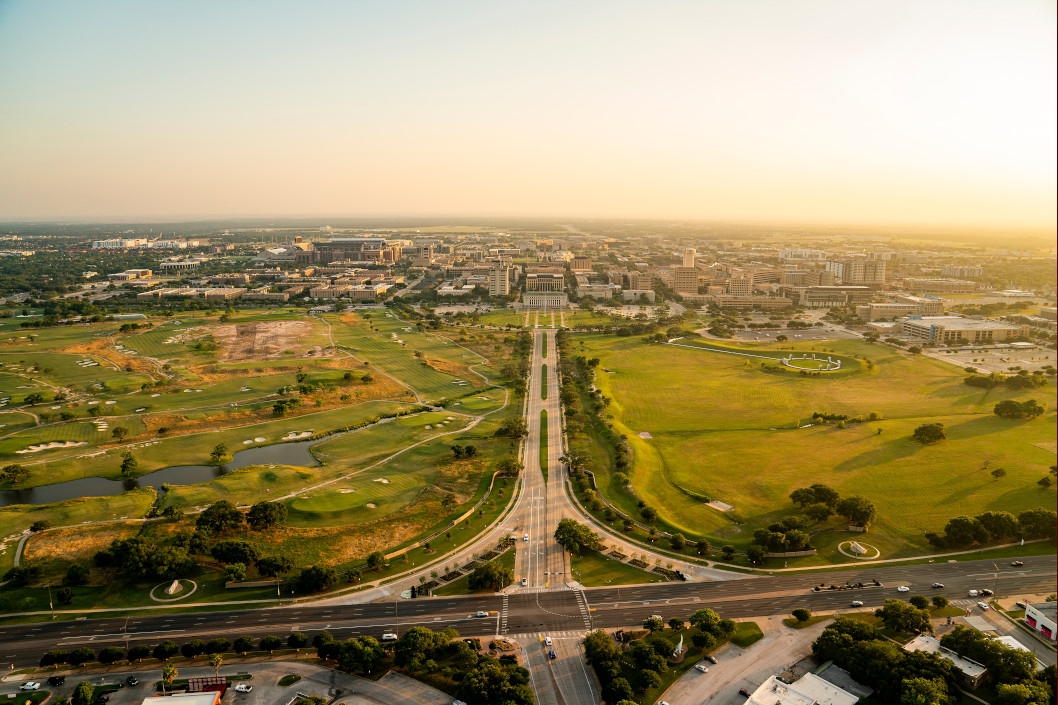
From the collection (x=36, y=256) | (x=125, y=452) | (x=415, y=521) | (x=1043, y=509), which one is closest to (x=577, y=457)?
(x=415, y=521)

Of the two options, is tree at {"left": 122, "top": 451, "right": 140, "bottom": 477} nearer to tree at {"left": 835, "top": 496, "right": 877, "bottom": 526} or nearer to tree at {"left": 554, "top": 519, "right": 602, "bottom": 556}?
tree at {"left": 554, "top": 519, "right": 602, "bottom": 556}

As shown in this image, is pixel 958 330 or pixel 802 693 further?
pixel 958 330

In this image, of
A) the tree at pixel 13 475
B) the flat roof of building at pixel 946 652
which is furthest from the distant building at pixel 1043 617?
the tree at pixel 13 475

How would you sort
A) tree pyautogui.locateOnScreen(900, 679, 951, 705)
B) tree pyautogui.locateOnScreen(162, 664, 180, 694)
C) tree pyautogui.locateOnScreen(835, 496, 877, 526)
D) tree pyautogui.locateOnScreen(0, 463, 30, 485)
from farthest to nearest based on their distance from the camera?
tree pyautogui.locateOnScreen(0, 463, 30, 485), tree pyautogui.locateOnScreen(835, 496, 877, 526), tree pyautogui.locateOnScreen(162, 664, 180, 694), tree pyautogui.locateOnScreen(900, 679, 951, 705)

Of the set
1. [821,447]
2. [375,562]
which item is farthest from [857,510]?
[375,562]

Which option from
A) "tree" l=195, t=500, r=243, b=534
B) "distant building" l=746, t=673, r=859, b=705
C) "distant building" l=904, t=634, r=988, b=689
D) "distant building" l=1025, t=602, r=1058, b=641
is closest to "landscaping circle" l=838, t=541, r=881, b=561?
"distant building" l=1025, t=602, r=1058, b=641

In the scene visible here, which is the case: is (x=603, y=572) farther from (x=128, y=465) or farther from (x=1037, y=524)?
(x=128, y=465)

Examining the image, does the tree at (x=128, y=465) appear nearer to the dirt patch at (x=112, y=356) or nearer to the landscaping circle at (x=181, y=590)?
the landscaping circle at (x=181, y=590)
